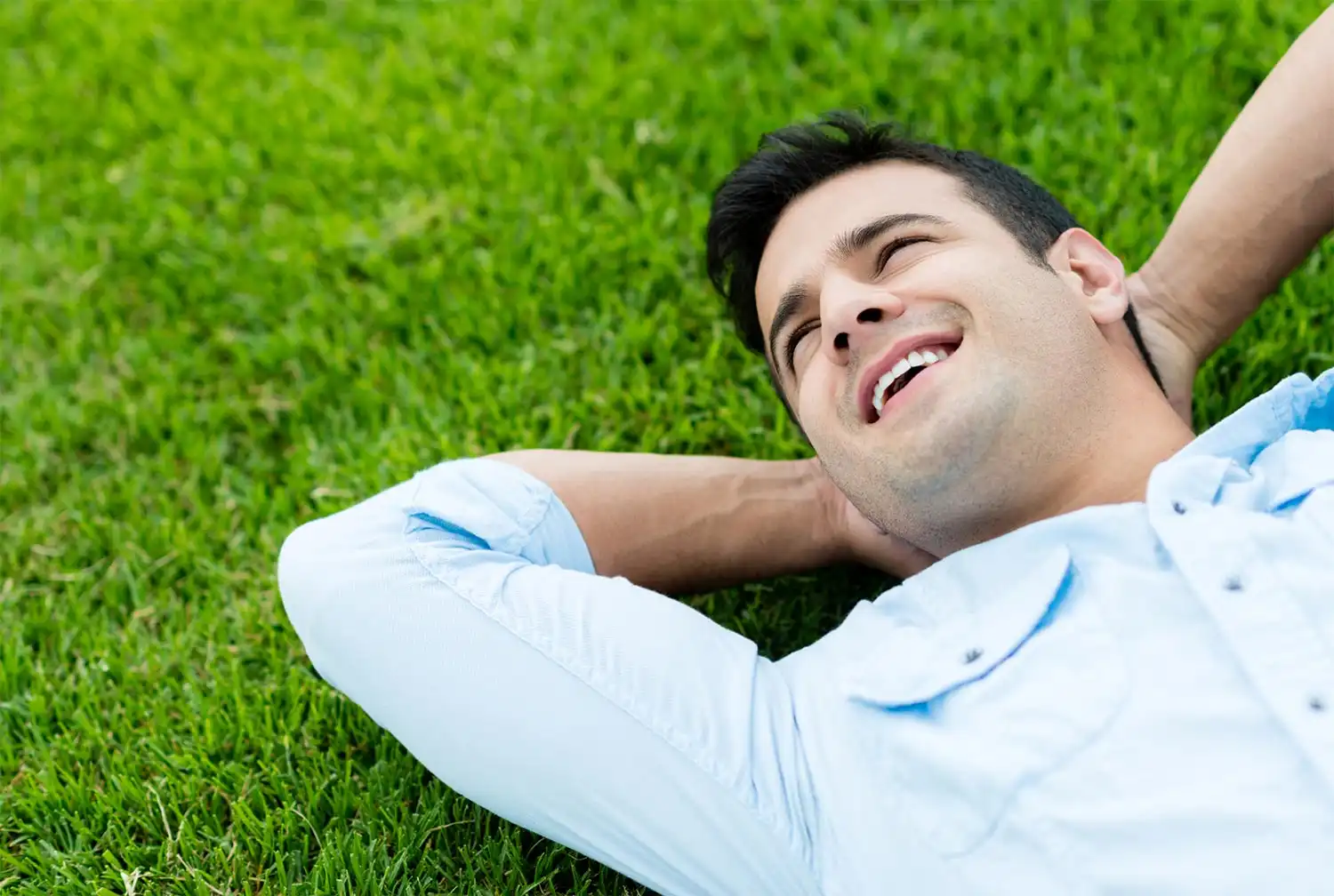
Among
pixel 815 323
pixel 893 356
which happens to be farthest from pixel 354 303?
pixel 893 356

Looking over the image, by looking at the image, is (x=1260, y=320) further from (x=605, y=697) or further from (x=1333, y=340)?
(x=605, y=697)

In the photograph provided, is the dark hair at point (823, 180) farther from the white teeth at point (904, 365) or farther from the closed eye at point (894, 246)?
the white teeth at point (904, 365)

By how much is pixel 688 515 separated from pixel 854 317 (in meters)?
0.62

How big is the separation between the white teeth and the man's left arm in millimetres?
703

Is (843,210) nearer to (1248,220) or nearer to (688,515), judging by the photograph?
(688,515)

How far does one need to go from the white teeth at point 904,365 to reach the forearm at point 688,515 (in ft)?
A: 1.70

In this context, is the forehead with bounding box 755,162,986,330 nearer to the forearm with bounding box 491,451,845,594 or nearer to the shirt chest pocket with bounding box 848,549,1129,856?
the forearm with bounding box 491,451,845,594

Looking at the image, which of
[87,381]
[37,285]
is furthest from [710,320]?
[37,285]

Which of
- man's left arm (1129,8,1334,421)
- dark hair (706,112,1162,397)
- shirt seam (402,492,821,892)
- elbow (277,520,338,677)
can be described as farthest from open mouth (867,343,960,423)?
elbow (277,520,338,677)

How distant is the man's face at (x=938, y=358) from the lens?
210 centimetres

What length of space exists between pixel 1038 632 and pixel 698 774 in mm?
637

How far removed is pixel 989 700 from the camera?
1983mm

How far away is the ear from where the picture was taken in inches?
94.3

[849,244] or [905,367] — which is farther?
[849,244]
